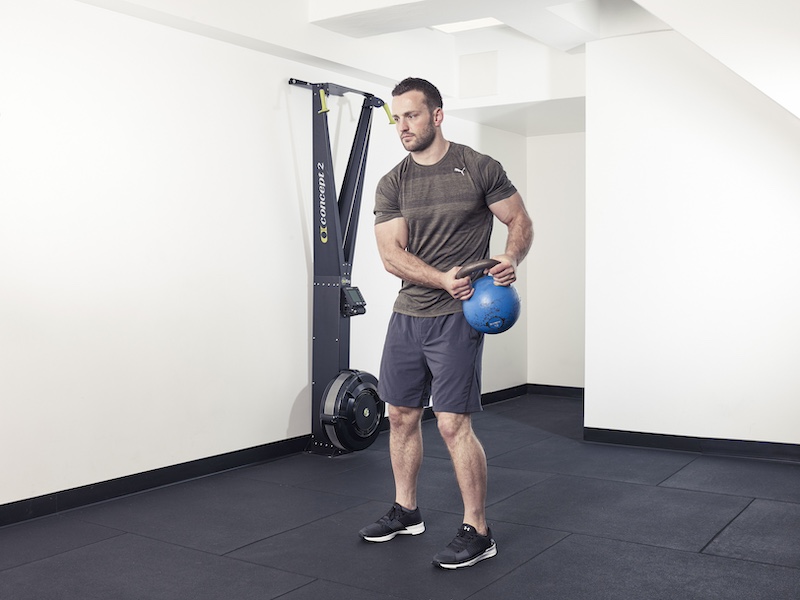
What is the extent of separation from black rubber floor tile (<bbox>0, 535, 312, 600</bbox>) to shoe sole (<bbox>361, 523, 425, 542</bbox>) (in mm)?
382

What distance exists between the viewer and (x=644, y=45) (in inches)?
185

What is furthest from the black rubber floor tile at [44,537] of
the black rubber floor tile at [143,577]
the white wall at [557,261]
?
the white wall at [557,261]

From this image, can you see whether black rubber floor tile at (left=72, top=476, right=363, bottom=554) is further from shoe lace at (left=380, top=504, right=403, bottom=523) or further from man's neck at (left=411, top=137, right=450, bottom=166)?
man's neck at (left=411, top=137, right=450, bottom=166)

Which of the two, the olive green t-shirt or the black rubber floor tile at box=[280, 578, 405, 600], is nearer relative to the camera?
the black rubber floor tile at box=[280, 578, 405, 600]

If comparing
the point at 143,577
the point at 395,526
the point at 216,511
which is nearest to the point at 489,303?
the point at 395,526

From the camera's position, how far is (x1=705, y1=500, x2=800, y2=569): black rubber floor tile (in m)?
2.83

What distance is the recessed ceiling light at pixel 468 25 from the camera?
5.54m

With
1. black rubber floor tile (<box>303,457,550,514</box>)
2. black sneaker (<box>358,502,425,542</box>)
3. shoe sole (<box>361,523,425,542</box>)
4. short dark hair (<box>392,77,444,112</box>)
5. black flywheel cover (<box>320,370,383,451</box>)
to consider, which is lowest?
black rubber floor tile (<box>303,457,550,514</box>)

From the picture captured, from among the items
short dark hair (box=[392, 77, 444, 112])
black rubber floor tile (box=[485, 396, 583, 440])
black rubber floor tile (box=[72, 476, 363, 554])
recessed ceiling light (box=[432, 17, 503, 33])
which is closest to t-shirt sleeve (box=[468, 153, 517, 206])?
short dark hair (box=[392, 77, 444, 112])

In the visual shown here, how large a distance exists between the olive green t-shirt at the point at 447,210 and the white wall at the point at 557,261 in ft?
12.9

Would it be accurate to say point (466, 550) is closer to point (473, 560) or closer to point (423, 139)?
point (473, 560)

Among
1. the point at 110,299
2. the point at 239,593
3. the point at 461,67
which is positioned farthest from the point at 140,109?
the point at 461,67

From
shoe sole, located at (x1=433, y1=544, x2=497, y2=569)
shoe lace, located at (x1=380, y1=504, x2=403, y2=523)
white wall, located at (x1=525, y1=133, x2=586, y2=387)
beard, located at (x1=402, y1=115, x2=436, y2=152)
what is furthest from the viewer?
white wall, located at (x1=525, y1=133, x2=586, y2=387)

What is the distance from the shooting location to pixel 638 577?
2645 mm
